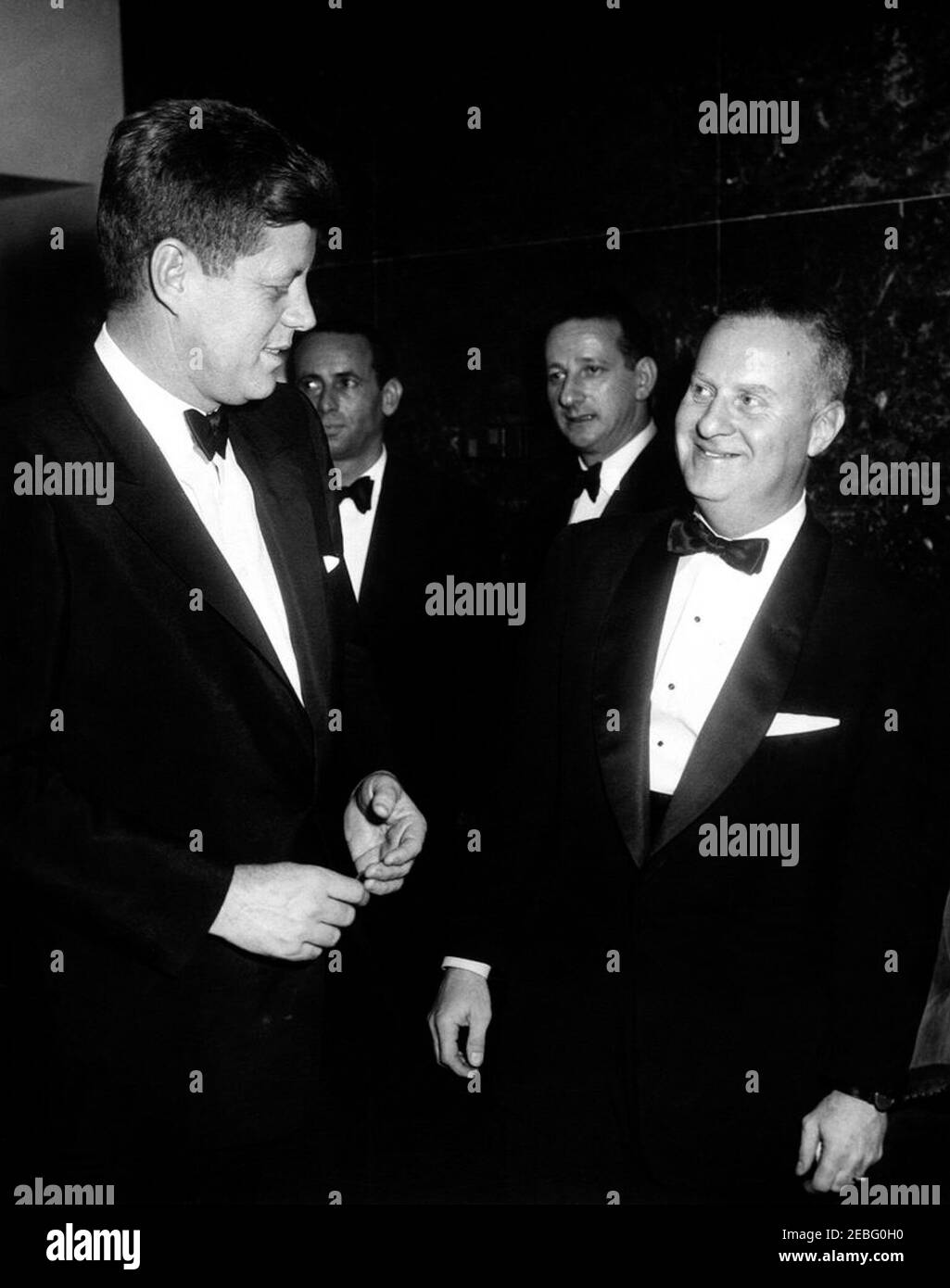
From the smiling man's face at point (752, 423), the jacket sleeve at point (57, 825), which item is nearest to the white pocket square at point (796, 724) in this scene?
the smiling man's face at point (752, 423)

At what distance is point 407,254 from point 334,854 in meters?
3.39

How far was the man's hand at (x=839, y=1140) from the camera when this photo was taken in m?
1.84

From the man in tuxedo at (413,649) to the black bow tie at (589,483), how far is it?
358mm

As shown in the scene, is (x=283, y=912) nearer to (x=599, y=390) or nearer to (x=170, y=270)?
(x=170, y=270)

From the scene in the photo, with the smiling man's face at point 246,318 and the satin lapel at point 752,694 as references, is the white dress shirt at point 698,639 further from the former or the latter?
the smiling man's face at point 246,318

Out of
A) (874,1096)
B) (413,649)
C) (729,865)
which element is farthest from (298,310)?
(413,649)

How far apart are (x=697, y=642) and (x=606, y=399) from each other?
2015mm

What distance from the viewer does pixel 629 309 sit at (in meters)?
3.98

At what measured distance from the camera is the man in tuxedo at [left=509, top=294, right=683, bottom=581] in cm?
390

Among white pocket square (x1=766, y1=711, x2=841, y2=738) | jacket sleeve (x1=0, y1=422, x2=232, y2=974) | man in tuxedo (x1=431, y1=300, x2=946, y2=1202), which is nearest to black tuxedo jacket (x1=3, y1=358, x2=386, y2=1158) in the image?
jacket sleeve (x1=0, y1=422, x2=232, y2=974)

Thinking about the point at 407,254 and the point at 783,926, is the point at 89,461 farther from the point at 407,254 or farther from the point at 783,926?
the point at 407,254

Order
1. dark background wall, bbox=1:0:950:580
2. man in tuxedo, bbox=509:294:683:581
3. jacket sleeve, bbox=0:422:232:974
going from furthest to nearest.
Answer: man in tuxedo, bbox=509:294:683:581
dark background wall, bbox=1:0:950:580
jacket sleeve, bbox=0:422:232:974

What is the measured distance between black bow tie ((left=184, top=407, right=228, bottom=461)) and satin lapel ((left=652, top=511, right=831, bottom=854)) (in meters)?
0.80

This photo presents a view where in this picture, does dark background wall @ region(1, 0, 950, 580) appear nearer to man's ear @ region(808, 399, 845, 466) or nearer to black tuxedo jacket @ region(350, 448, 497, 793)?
black tuxedo jacket @ region(350, 448, 497, 793)
